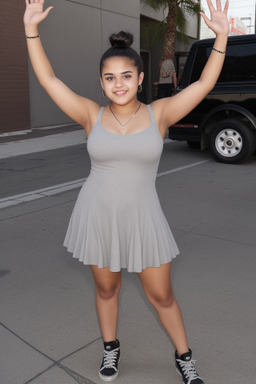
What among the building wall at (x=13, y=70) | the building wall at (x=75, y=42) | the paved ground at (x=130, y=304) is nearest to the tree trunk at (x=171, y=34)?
the building wall at (x=75, y=42)

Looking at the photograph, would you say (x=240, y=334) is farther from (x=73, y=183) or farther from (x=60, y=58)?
A: (x=60, y=58)

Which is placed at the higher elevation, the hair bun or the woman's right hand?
the woman's right hand

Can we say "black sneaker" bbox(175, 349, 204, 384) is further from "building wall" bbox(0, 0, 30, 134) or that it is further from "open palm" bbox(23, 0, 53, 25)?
"building wall" bbox(0, 0, 30, 134)

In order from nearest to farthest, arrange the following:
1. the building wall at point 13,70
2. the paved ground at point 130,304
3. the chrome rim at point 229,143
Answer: the paved ground at point 130,304 → the chrome rim at point 229,143 → the building wall at point 13,70

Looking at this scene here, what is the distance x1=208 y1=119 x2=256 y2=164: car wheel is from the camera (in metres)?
7.50

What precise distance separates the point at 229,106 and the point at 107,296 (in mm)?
6000

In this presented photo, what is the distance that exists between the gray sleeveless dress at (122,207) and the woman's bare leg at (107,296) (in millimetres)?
94

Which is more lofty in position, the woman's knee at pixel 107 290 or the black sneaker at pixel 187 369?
the woman's knee at pixel 107 290

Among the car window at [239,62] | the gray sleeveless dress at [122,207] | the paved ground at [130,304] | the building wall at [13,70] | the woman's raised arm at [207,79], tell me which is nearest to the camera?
the gray sleeveless dress at [122,207]

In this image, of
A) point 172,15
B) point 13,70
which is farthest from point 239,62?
point 172,15

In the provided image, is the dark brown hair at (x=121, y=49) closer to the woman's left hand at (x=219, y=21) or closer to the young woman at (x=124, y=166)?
the young woman at (x=124, y=166)

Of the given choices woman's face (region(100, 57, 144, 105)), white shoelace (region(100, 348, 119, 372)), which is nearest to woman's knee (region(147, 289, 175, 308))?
white shoelace (region(100, 348, 119, 372))

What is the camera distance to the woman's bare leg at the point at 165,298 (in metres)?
2.15

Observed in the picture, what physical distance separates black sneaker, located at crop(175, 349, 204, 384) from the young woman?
11mm
